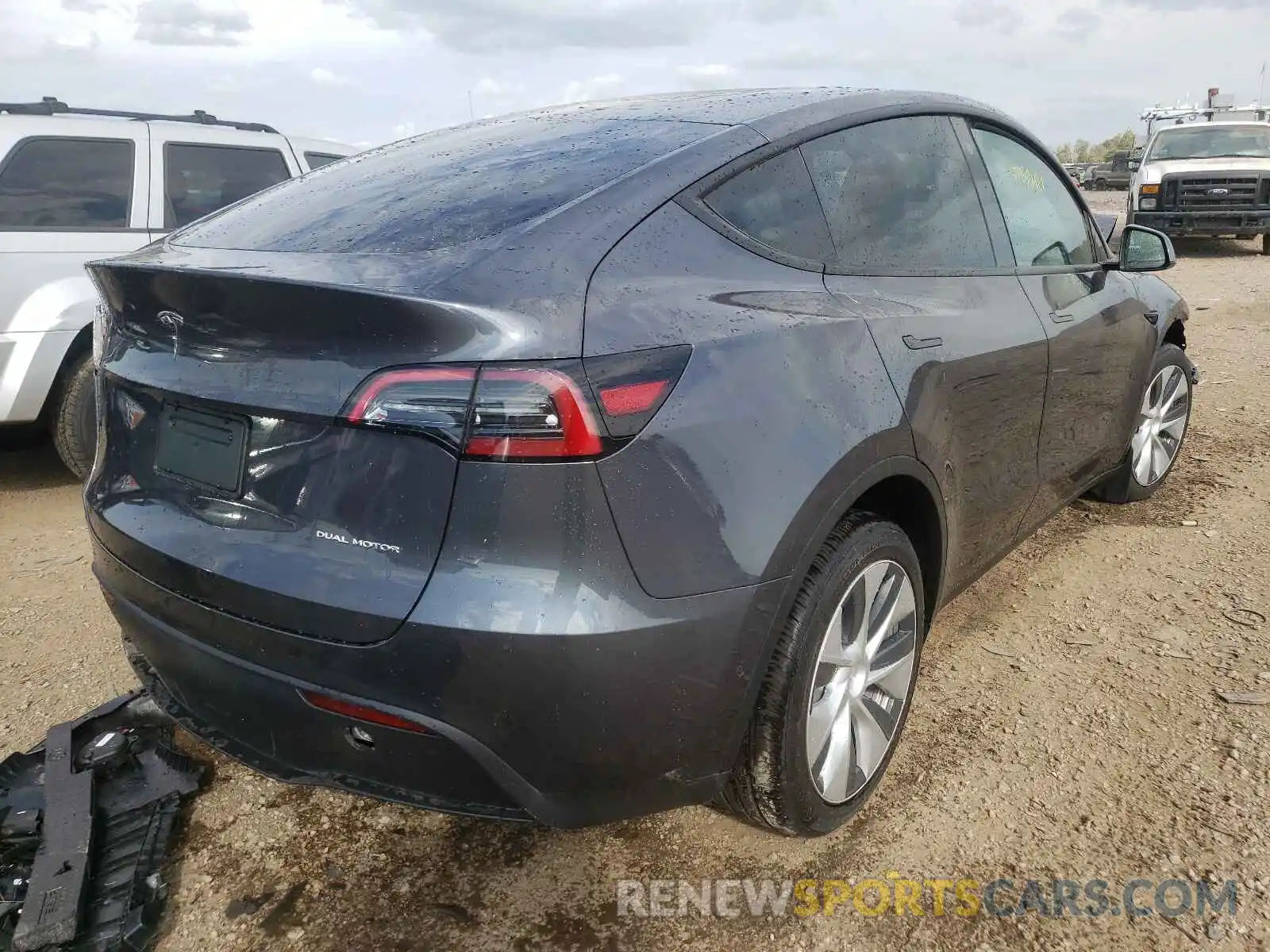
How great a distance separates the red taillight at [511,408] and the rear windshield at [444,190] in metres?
0.32

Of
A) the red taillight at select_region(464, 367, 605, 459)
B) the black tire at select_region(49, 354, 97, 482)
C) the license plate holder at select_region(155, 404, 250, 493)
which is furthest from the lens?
the black tire at select_region(49, 354, 97, 482)

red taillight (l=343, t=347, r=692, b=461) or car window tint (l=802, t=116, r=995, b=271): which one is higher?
car window tint (l=802, t=116, r=995, b=271)

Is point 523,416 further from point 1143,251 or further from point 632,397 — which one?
point 1143,251

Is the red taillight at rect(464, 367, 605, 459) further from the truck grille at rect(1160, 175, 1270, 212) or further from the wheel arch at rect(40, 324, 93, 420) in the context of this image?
the truck grille at rect(1160, 175, 1270, 212)

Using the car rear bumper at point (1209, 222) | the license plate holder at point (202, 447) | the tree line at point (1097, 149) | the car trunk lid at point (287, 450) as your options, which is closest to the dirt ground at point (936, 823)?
the car trunk lid at point (287, 450)

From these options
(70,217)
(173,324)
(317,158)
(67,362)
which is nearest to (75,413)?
(67,362)

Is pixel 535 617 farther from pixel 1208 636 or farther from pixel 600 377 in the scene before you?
pixel 1208 636

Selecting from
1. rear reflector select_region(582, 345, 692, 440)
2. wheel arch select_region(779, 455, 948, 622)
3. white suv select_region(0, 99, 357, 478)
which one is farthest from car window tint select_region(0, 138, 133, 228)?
wheel arch select_region(779, 455, 948, 622)

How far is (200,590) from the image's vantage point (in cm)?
178

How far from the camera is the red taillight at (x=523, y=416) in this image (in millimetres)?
1516

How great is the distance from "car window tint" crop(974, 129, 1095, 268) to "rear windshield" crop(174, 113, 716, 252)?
124 centimetres

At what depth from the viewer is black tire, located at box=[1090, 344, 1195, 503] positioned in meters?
3.95

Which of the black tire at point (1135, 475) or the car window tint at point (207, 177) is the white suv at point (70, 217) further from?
the black tire at point (1135, 475)

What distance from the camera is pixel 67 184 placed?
4.68 metres
